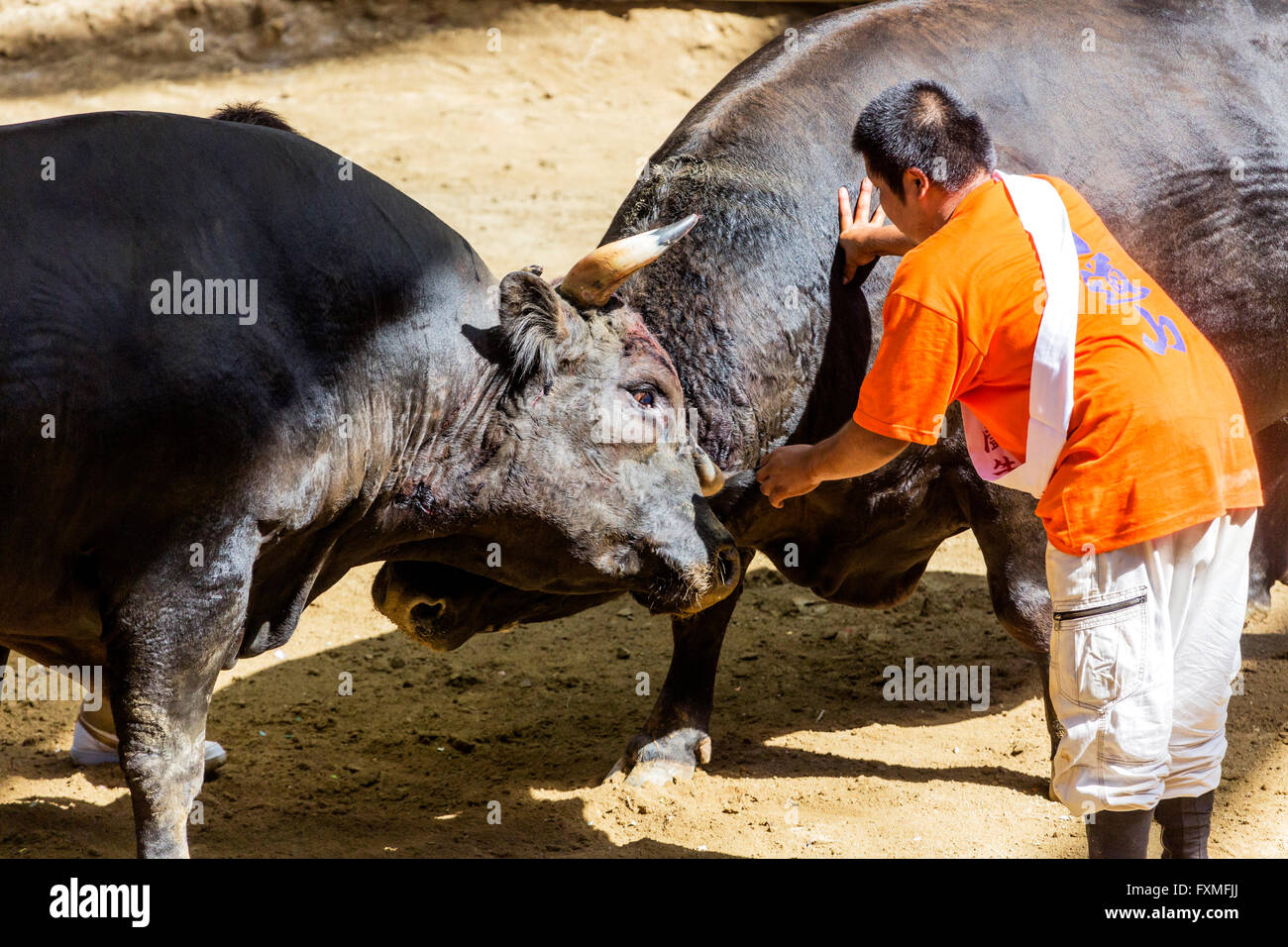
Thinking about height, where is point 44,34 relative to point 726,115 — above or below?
above

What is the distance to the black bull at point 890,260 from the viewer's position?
4199mm

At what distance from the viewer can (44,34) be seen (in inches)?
463

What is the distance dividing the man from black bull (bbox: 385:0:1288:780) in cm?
78

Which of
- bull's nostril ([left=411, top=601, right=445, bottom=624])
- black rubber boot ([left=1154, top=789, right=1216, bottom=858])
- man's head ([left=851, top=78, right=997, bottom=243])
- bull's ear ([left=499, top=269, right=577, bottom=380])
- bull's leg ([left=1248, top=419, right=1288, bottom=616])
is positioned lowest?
black rubber boot ([left=1154, top=789, right=1216, bottom=858])

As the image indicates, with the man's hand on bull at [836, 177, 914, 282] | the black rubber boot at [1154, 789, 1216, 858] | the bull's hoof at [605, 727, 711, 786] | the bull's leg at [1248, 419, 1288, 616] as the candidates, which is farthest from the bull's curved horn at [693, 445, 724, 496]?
the bull's leg at [1248, 419, 1288, 616]

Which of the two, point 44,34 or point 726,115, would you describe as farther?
point 44,34

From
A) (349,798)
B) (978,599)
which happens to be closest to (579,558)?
(349,798)

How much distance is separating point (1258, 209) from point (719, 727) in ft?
8.63

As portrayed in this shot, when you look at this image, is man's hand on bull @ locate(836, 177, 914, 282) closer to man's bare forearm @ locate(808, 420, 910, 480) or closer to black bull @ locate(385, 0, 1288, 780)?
black bull @ locate(385, 0, 1288, 780)

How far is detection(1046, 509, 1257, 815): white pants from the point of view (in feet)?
10.6

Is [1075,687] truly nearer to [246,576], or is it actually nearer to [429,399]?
[429,399]

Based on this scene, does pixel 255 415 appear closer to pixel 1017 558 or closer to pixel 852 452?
pixel 852 452

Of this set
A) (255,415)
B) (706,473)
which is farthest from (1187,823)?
(255,415)

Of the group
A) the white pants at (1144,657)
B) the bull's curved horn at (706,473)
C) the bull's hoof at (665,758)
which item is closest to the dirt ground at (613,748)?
the bull's hoof at (665,758)
